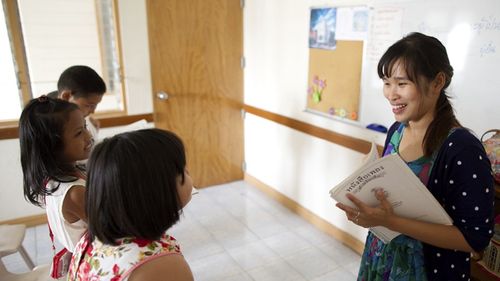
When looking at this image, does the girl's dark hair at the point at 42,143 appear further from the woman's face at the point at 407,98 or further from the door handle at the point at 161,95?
the door handle at the point at 161,95

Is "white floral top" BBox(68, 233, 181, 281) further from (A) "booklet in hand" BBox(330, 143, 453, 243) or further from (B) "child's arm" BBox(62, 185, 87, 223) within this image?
(A) "booklet in hand" BBox(330, 143, 453, 243)

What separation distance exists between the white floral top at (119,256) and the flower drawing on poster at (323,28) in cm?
205

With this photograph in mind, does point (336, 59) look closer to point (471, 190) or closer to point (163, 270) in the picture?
point (471, 190)

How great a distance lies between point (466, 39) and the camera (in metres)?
1.68

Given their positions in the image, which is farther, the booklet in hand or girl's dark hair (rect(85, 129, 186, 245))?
the booklet in hand

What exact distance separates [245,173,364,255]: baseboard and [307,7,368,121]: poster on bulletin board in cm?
88

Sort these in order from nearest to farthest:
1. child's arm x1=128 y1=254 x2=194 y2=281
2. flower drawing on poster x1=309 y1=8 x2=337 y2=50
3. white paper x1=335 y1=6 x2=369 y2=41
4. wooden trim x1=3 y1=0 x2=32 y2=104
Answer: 1. child's arm x1=128 y1=254 x2=194 y2=281
2. white paper x1=335 y1=6 x2=369 y2=41
3. flower drawing on poster x1=309 y1=8 x2=337 y2=50
4. wooden trim x1=3 y1=0 x2=32 y2=104

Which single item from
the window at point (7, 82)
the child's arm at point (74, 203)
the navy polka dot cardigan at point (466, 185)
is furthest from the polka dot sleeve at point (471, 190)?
the window at point (7, 82)

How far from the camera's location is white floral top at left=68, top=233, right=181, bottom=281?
74cm

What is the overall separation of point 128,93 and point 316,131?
1.63m

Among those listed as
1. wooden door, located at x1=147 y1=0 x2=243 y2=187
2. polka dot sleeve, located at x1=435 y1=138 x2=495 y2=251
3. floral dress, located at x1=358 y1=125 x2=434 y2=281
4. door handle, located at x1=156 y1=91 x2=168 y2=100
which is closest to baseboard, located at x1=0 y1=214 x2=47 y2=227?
wooden door, located at x1=147 y1=0 x2=243 y2=187

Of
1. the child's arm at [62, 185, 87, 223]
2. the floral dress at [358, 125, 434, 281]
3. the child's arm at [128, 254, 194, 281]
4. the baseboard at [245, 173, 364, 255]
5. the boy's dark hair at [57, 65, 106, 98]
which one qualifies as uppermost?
the boy's dark hair at [57, 65, 106, 98]

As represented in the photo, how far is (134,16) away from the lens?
293 centimetres

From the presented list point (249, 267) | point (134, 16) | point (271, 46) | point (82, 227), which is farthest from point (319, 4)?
point (82, 227)
